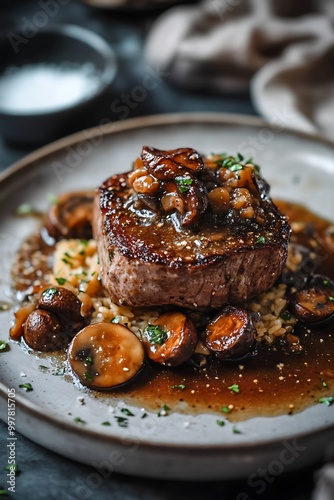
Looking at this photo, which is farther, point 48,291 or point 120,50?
point 120,50

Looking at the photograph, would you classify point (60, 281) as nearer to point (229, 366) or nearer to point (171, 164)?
point (171, 164)

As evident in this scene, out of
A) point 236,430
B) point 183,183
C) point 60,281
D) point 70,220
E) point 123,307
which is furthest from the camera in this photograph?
point 70,220

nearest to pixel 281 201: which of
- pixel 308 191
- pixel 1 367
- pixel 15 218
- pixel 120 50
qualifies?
pixel 308 191

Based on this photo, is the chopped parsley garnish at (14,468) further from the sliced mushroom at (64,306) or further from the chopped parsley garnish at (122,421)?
the sliced mushroom at (64,306)

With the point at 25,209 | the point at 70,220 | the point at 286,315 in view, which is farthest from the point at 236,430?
the point at 25,209

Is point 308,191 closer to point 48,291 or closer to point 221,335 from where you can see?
point 221,335

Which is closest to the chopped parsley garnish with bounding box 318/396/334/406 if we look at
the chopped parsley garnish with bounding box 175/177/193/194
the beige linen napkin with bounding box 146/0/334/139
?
the chopped parsley garnish with bounding box 175/177/193/194
